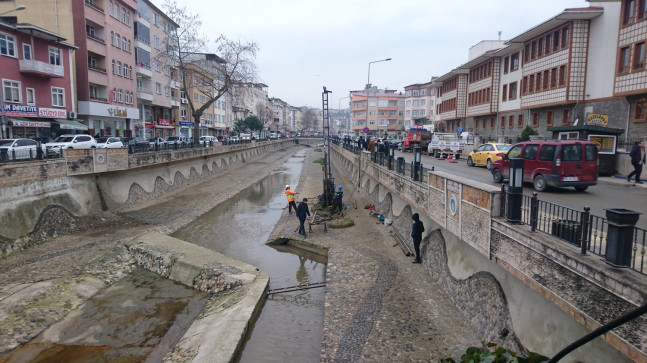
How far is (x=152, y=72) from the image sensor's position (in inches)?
1919

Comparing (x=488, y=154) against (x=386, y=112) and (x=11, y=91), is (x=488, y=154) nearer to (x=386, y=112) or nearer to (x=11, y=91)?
(x=11, y=91)

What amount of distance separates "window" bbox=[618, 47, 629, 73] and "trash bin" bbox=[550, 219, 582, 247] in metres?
21.6

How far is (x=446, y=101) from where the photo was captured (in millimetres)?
52688

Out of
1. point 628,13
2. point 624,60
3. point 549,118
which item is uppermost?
point 628,13

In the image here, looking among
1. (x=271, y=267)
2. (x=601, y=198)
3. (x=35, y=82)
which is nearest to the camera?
(x=601, y=198)

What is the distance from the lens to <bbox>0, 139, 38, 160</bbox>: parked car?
56.3 ft

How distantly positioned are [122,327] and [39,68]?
2655 cm

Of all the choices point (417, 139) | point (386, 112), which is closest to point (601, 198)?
point (417, 139)

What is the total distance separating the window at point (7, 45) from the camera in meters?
26.2

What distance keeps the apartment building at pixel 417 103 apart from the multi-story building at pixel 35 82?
72176 millimetres

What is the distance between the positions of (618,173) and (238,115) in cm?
9734

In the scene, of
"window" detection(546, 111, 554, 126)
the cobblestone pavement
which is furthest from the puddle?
"window" detection(546, 111, 554, 126)

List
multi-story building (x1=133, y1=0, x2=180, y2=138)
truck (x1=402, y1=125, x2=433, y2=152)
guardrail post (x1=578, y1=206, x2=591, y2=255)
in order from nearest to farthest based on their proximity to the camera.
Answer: guardrail post (x1=578, y1=206, x2=591, y2=255) → truck (x1=402, y1=125, x2=433, y2=152) → multi-story building (x1=133, y1=0, x2=180, y2=138)

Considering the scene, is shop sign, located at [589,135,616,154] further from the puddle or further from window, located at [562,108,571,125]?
the puddle
